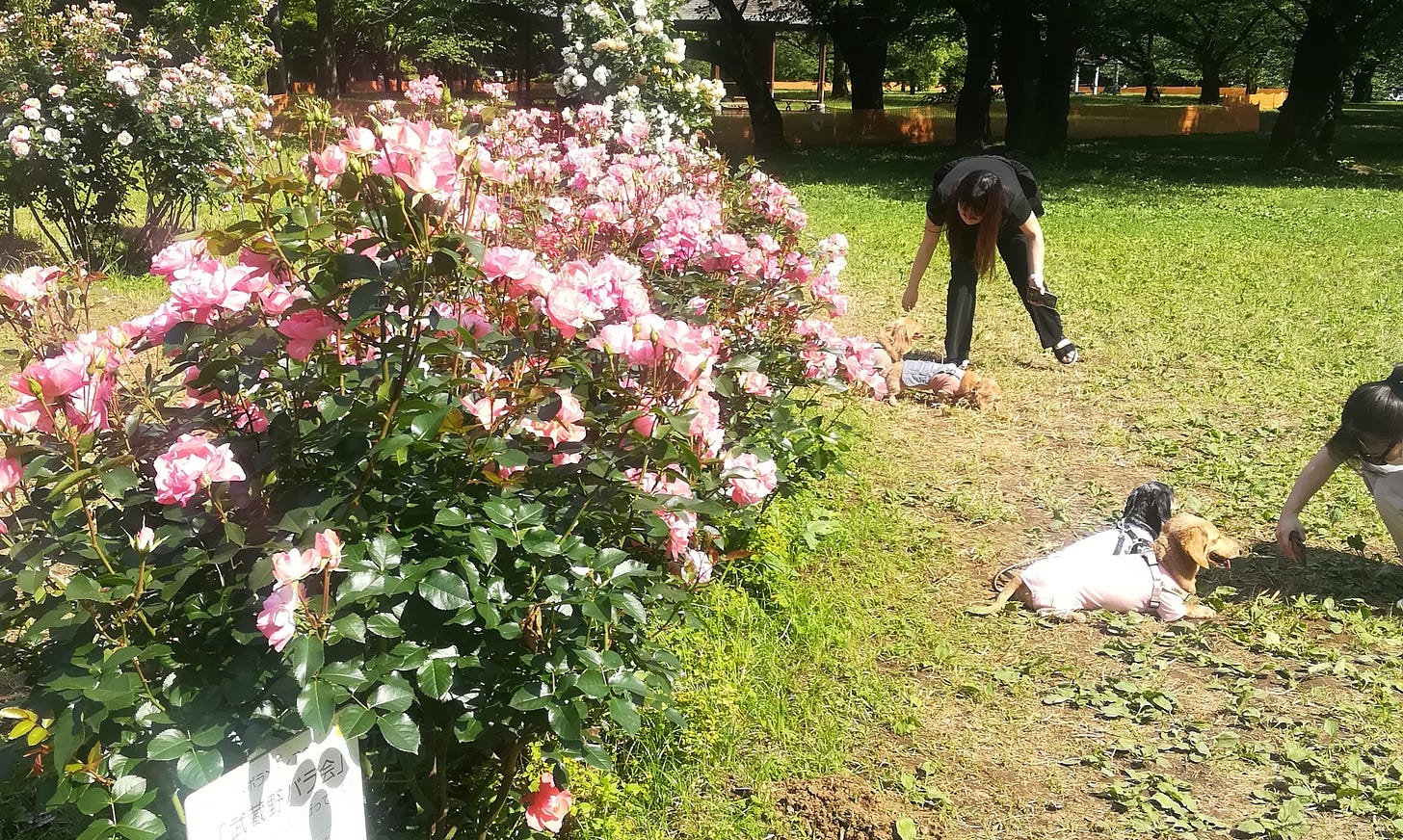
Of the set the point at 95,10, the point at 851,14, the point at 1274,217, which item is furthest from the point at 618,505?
the point at 851,14

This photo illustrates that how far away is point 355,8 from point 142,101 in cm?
2534

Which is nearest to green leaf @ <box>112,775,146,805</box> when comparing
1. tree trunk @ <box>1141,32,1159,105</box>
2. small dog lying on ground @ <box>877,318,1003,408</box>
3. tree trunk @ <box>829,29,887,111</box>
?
small dog lying on ground @ <box>877,318,1003,408</box>

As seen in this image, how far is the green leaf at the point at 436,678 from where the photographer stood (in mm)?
1571

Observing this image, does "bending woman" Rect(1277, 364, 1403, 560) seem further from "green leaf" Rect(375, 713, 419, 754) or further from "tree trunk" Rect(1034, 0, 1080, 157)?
"tree trunk" Rect(1034, 0, 1080, 157)

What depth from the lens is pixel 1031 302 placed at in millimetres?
6109

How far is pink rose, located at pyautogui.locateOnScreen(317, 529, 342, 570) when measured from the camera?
4.63 feet

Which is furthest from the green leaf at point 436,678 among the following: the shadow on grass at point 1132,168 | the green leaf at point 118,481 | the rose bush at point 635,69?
the shadow on grass at point 1132,168

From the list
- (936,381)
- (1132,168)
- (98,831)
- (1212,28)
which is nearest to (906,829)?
(98,831)

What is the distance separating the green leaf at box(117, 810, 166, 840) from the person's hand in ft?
11.4

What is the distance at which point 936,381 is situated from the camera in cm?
570

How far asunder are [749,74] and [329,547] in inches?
849

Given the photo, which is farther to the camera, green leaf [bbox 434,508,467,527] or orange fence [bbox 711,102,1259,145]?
orange fence [bbox 711,102,1259,145]

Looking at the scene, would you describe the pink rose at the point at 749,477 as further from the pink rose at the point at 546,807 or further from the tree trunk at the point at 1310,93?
the tree trunk at the point at 1310,93

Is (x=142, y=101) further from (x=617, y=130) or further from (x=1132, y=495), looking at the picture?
(x=1132, y=495)
